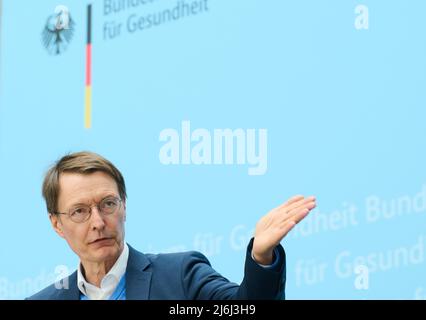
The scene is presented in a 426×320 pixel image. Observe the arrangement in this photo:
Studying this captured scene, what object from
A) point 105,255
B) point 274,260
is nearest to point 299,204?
point 274,260

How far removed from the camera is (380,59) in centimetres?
264

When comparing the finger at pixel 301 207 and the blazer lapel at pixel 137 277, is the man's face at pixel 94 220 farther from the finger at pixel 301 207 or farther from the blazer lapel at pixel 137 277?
the finger at pixel 301 207

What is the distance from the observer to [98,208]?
184 cm

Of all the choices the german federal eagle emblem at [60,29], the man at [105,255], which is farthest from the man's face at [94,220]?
the german federal eagle emblem at [60,29]

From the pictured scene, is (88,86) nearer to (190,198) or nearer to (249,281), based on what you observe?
(190,198)

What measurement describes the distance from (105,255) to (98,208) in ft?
0.38

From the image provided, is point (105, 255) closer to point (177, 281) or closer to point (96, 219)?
point (96, 219)

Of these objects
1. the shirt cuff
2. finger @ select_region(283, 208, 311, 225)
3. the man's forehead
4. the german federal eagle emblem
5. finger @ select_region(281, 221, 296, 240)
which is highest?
the german federal eagle emblem

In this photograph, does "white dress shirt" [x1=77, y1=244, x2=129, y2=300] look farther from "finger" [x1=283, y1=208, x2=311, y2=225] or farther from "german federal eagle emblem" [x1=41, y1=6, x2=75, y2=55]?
"german federal eagle emblem" [x1=41, y1=6, x2=75, y2=55]

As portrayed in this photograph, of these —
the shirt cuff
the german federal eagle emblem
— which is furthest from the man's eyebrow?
the german federal eagle emblem

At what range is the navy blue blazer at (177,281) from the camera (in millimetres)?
1633

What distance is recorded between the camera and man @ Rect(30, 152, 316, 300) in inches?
69.8

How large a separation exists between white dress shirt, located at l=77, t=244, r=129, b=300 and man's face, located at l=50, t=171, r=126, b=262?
0.08 feet

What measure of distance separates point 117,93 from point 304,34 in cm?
70
